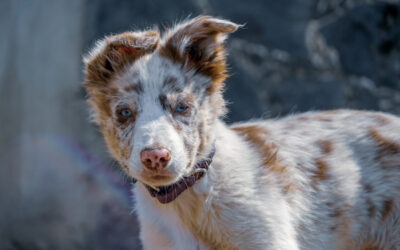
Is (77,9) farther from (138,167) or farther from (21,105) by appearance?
(138,167)

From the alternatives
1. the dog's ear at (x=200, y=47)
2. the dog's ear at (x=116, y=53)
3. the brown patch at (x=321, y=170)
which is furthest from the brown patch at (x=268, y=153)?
the dog's ear at (x=116, y=53)

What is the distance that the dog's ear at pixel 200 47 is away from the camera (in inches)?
111

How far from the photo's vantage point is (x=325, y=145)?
10.6 ft

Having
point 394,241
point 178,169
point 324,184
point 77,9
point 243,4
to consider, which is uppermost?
point 77,9

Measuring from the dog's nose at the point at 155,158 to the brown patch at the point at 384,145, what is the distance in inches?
58.0

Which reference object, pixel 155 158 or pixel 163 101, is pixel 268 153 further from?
pixel 155 158

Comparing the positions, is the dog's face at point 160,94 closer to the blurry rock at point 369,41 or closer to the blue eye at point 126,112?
the blue eye at point 126,112

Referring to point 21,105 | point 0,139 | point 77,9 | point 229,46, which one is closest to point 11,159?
point 0,139

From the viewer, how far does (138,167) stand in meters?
2.48

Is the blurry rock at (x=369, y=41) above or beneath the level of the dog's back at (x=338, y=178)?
above

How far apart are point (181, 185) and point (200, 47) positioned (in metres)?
0.80

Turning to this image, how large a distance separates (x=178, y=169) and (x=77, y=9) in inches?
114

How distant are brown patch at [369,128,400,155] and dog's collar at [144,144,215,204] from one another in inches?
Result: 44.1

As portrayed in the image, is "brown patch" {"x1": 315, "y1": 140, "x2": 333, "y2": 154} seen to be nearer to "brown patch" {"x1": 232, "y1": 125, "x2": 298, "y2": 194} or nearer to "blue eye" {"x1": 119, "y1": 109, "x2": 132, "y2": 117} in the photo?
"brown patch" {"x1": 232, "y1": 125, "x2": 298, "y2": 194}
